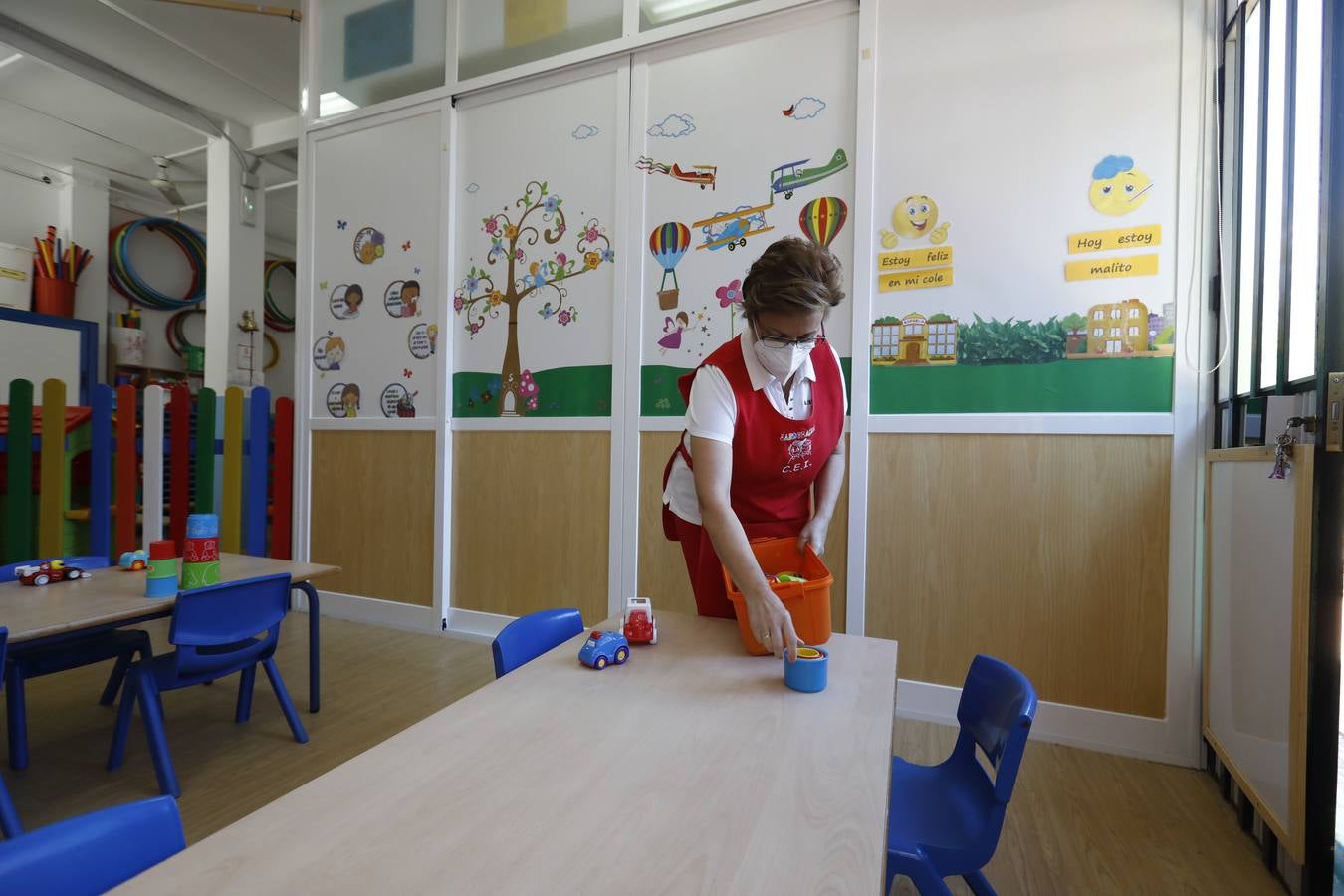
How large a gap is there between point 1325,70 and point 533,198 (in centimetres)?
315

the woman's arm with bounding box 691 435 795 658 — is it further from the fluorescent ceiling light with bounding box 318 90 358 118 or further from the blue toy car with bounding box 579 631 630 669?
the fluorescent ceiling light with bounding box 318 90 358 118

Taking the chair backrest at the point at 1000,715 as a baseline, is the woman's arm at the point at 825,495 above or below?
above

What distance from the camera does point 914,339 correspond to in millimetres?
2768

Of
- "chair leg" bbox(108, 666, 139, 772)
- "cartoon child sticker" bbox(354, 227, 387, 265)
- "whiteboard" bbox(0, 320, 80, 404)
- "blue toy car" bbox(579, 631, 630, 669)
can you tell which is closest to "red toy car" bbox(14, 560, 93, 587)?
"chair leg" bbox(108, 666, 139, 772)

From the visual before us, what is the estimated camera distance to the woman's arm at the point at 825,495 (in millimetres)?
1644

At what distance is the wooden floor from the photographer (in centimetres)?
178

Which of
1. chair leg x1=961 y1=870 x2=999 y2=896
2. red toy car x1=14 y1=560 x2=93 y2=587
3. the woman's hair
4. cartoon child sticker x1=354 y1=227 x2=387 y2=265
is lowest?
chair leg x1=961 y1=870 x2=999 y2=896

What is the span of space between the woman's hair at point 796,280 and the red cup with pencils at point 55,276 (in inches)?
301

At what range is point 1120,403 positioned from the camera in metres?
2.48

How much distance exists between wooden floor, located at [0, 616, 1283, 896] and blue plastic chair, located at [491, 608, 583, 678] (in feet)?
3.59

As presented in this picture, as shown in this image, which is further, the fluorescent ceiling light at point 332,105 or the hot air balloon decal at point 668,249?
the fluorescent ceiling light at point 332,105

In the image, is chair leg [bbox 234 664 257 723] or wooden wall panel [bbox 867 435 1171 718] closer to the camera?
wooden wall panel [bbox 867 435 1171 718]

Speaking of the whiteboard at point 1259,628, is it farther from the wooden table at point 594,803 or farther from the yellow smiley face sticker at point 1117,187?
the wooden table at point 594,803

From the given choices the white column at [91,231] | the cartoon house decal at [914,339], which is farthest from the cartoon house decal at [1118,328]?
A: the white column at [91,231]
